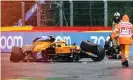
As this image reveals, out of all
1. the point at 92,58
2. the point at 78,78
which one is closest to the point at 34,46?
the point at 92,58

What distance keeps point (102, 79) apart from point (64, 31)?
1167 cm

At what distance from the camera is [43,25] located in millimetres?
25500

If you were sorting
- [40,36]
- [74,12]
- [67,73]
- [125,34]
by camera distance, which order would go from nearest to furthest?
[67,73] < [125,34] < [40,36] < [74,12]

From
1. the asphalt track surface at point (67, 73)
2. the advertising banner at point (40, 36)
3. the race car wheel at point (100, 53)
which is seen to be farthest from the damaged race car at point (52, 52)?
the advertising banner at point (40, 36)

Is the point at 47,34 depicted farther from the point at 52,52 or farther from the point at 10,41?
the point at 52,52

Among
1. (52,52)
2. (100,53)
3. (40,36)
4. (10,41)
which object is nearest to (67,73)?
(52,52)

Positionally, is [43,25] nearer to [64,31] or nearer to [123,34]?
[64,31]

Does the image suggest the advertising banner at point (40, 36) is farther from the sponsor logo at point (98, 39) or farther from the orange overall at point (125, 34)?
the orange overall at point (125, 34)

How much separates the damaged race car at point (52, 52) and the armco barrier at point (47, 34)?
4399 millimetres

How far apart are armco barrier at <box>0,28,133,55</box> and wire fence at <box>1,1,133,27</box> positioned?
1427 mm

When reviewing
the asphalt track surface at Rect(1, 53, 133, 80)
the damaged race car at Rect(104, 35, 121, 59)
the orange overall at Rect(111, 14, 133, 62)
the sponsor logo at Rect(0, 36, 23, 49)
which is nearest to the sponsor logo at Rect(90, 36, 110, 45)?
the damaged race car at Rect(104, 35, 121, 59)

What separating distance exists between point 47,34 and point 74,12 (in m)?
2.03

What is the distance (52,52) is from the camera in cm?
1756

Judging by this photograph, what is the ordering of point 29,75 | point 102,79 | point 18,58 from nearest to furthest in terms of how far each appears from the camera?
point 102,79 → point 29,75 → point 18,58
